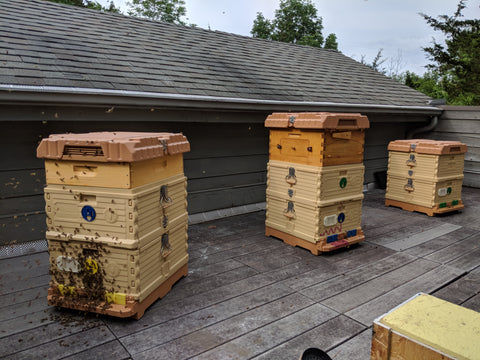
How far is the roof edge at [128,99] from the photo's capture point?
137 inches

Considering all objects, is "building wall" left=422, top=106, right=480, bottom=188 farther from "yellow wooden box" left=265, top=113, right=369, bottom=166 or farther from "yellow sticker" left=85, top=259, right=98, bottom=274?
"yellow sticker" left=85, top=259, right=98, bottom=274

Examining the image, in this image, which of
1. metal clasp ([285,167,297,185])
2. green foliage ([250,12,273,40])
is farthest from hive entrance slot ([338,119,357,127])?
green foliage ([250,12,273,40])

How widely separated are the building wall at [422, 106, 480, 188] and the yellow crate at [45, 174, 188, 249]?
27.3 feet

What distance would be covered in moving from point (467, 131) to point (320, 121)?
6.42m

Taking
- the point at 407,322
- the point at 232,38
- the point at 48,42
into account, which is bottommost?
the point at 407,322

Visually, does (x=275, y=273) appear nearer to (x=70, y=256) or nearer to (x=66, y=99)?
(x=70, y=256)

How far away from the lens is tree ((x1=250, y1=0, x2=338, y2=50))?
34.5 m

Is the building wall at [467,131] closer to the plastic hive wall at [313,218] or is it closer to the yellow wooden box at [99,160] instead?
the plastic hive wall at [313,218]

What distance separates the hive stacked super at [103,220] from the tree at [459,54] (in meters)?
14.8

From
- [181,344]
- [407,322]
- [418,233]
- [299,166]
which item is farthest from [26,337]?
[418,233]

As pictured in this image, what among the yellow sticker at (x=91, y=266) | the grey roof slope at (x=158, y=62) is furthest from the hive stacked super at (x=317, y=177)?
the yellow sticker at (x=91, y=266)

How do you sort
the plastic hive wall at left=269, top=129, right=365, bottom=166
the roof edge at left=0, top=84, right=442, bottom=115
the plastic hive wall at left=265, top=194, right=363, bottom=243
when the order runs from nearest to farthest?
the roof edge at left=0, top=84, right=442, bottom=115 → the plastic hive wall at left=269, top=129, right=365, bottom=166 → the plastic hive wall at left=265, top=194, right=363, bottom=243

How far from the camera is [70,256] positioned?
2824mm

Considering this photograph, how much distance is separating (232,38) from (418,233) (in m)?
6.56
